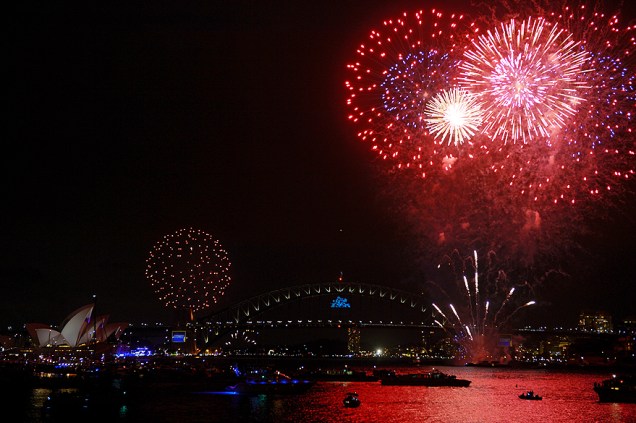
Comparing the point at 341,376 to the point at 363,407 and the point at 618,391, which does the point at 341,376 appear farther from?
the point at 618,391

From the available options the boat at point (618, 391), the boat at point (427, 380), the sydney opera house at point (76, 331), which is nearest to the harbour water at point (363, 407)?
the boat at point (618, 391)

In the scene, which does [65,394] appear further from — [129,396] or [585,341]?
[585,341]

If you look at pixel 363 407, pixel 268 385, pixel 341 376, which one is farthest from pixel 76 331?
pixel 363 407

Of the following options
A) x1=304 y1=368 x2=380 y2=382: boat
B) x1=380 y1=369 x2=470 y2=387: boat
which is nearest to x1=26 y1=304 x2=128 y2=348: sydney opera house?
x1=304 y1=368 x2=380 y2=382: boat

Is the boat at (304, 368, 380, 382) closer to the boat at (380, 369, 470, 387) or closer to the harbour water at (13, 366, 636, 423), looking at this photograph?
the boat at (380, 369, 470, 387)

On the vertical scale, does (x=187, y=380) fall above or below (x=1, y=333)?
below

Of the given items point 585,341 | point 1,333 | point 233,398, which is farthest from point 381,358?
point 233,398
